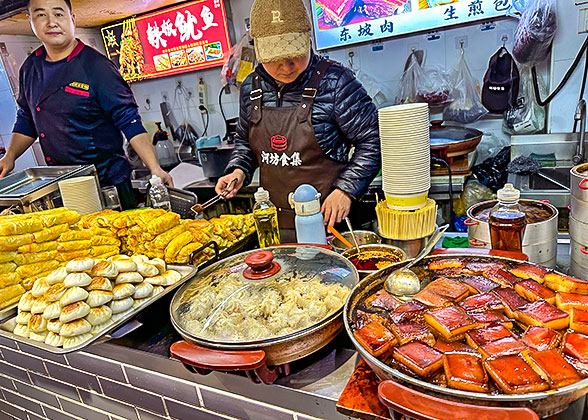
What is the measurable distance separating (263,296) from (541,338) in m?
0.69

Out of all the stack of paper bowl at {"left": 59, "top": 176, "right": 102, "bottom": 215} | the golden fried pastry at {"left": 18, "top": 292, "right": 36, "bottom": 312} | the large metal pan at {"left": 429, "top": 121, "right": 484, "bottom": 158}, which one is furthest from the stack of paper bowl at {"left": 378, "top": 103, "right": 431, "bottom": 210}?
the large metal pan at {"left": 429, "top": 121, "right": 484, "bottom": 158}

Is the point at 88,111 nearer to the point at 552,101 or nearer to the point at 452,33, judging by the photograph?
the point at 452,33

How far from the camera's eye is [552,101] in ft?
11.9

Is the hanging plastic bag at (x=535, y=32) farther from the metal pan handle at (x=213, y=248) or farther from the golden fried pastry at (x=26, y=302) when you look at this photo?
the golden fried pastry at (x=26, y=302)

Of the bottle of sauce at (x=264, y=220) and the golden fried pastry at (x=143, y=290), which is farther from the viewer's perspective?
the bottle of sauce at (x=264, y=220)

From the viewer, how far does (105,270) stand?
4.18 feet

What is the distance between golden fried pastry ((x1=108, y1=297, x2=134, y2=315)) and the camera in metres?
1.23

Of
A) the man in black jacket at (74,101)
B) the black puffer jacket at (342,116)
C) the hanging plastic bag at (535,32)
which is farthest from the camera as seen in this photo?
the hanging plastic bag at (535,32)

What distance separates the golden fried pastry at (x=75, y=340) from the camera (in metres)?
1.12

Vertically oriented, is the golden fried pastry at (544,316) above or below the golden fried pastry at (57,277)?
below

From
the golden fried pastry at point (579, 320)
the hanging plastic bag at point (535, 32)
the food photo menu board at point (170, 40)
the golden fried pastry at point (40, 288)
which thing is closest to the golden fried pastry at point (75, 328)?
the golden fried pastry at point (40, 288)

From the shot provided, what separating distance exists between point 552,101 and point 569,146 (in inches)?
21.9

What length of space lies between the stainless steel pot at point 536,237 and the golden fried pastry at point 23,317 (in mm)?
1513

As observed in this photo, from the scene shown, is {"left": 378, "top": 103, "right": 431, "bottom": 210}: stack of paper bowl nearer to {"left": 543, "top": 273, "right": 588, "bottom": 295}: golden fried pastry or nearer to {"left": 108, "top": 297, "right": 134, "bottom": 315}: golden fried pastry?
{"left": 543, "top": 273, "right": 588, "bottom": 295}: golden fried pastry
